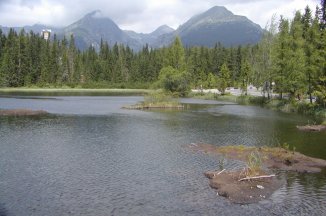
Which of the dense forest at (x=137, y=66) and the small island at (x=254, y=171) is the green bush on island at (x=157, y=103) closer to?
the dense forest at (x=137, y=66)

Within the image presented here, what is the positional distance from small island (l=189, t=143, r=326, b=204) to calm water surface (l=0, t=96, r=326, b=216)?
33.5 inches

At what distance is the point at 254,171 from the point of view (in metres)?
29.5

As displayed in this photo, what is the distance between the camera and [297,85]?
79500mm

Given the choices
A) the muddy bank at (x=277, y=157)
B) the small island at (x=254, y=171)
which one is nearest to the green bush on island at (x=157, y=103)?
the muddy bank at (x=277, y=157)

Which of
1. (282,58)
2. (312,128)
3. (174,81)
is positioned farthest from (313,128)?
(174,81)

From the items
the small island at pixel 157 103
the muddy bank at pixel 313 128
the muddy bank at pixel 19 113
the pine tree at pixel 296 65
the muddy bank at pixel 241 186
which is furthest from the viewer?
the small island at pixel 157 103

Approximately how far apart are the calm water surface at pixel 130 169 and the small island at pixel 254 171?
85 cm

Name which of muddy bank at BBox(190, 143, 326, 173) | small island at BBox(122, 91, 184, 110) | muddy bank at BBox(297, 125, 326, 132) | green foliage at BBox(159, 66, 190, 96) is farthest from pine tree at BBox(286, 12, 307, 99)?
green foliage at BBox(159, 66, 190, 96)

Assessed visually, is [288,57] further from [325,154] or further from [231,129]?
[325,154]

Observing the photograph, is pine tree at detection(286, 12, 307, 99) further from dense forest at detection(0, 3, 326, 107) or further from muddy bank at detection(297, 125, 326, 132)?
muddy bank at detection(297, 125, 326, 132)

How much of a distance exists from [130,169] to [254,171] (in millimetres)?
9661

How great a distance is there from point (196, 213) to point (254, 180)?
755 centimetres

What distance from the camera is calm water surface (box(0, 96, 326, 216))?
23547mm

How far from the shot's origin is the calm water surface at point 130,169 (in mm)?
23547
